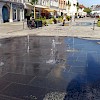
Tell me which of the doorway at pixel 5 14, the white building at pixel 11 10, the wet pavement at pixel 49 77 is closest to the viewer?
the wet pavement at pixel 49 77

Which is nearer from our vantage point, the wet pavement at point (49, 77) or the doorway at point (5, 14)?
the wet pavement at point (49, 77)

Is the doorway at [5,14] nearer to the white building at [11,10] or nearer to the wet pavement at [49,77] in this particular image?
the white building at [11,10]

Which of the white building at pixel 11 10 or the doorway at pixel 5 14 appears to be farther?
the doorway at pixel 5 14

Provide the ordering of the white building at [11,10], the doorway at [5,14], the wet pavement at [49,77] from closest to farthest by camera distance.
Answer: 1. the wet pavement at [49,77]
2. the white building at [11,10]
3. the doorway at [5,14]

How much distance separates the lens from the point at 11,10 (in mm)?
35625

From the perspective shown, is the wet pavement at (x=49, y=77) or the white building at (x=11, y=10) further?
the white building at (x=11, y=10)

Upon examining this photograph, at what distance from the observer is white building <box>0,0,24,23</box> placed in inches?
1321

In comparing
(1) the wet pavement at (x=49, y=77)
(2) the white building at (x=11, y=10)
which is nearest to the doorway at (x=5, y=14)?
(2) the white building at (x=11, y=10)

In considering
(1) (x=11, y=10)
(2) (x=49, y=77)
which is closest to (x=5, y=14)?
(1) (x=11, y=10)

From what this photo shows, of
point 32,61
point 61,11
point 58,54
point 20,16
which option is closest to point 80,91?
point 32,61

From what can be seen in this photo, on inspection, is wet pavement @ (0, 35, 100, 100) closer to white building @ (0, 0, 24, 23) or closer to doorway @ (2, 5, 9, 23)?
white building @ (0, 0, 24, 23)

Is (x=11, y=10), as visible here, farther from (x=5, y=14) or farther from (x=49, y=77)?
(x=49, y=77)

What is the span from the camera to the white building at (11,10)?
3356 centimetres

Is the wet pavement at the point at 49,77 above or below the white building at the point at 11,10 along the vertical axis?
below
